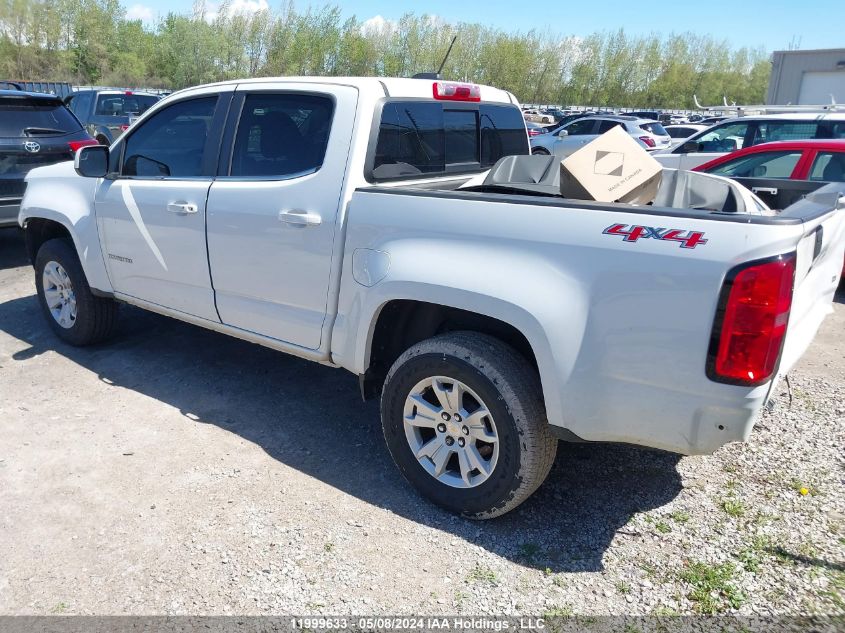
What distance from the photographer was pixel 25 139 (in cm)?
725

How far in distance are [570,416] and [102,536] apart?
2.10 meters

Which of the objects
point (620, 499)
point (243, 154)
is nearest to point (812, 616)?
point (620, 499)

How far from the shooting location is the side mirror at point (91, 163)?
4512 mm

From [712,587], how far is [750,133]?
30.1 feet

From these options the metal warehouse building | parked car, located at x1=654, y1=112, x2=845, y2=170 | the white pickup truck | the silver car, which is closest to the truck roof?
the white pickup truck

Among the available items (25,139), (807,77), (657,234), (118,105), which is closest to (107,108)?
(118,105)

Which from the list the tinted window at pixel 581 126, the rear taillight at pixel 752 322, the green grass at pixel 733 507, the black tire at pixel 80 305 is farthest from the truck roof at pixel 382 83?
the tinted window at pixel 581 126

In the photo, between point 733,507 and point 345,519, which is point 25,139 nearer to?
point 345,519

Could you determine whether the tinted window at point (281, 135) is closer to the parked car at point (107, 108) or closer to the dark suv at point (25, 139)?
the dark suv at point (25, 139)

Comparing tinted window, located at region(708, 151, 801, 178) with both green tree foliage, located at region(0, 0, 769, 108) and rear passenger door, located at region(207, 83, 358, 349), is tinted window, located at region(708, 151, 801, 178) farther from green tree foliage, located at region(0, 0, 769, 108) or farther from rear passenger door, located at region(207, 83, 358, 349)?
green tree foliage, located at region(0, 0, 769, 108)

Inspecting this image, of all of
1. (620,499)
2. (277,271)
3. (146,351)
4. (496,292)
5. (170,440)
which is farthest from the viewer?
(146,351)

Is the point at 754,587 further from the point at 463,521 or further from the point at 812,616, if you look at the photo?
the point at 463,521

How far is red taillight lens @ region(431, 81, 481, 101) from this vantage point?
3830 mm

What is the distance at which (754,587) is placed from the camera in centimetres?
269
